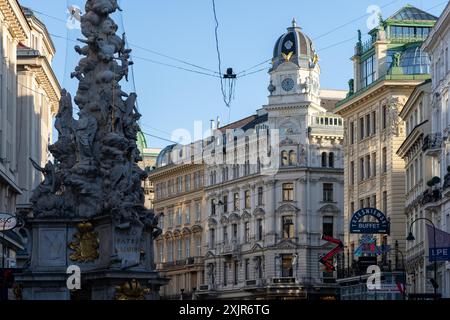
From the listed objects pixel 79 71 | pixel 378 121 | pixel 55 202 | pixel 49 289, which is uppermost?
pixel 378 121

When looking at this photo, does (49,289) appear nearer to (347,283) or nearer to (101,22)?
(101,22)

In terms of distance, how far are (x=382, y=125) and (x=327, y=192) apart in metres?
35.1

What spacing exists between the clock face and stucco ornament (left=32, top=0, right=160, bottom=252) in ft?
340

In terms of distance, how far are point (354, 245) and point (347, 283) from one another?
12.1 ft

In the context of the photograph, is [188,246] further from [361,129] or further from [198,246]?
[361,129]

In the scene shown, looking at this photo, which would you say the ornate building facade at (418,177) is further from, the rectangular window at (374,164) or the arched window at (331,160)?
the arched window at (331,160)

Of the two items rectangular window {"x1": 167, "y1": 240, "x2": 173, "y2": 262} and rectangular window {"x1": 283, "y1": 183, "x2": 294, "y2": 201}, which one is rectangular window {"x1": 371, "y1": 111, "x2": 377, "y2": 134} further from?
rectangular window {"x1": 167, "y1": 240, "x2": 173, "y2": 262}

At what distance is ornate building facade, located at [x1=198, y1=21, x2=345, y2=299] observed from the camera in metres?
141

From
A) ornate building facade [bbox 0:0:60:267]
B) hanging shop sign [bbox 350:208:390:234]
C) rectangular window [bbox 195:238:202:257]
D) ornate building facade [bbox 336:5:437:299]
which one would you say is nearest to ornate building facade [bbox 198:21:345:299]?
rectangular window [bbox 195:238:202:257]

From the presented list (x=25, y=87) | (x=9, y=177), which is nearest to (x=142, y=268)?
(x=9, y=177)

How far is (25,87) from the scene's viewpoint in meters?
103

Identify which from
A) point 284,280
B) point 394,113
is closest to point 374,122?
point 394,113

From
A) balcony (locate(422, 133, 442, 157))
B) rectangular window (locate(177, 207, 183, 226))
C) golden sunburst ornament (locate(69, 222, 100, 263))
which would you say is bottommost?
golden sunburst ornament (locate(69, 222, 100, 263))

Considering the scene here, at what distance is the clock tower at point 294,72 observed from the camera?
465ft
